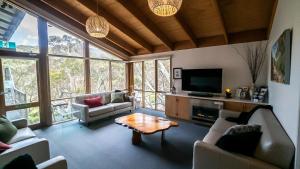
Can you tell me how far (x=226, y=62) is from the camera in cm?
429

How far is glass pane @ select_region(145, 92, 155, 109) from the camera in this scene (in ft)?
20.3

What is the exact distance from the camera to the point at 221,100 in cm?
394

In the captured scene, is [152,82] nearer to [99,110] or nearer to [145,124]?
[99,110]

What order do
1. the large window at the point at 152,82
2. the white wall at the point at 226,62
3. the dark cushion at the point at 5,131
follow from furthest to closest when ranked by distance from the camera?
the large window at the point at 152,82, the white wall at the point at 226,62, the dark cushion at the point at 5,131

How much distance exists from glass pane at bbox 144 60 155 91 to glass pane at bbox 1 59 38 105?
3644 mm

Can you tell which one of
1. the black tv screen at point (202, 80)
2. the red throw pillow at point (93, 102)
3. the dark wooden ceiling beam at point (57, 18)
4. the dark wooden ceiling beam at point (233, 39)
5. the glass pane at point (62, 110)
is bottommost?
the glass pane at point (62, 110)

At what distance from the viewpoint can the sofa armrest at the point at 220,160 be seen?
1550 mm

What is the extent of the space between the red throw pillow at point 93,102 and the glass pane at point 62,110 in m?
0.40

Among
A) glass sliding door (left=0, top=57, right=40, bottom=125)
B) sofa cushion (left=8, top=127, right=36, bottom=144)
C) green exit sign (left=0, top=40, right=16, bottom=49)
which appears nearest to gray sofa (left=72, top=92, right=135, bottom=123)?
glass sliding door (left=0, top=57, right=40, bottom=125)

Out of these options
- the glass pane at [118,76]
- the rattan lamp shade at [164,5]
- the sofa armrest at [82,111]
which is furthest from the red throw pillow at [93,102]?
the rattan lamp shade at [164,5]

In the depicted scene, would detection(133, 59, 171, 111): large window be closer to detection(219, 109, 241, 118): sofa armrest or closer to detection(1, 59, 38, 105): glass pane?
detection(219, 109, 241, 118): sofa armrest

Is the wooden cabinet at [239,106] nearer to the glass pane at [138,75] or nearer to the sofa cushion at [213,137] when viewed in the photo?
the sofa cushion at [213,137]

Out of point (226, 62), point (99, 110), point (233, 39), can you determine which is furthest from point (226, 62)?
point (99, 110)

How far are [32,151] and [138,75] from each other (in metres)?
4.83
